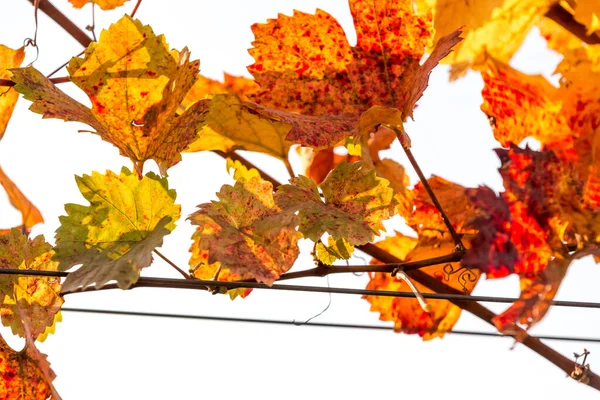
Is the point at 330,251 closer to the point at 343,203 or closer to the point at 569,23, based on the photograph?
the point at 343,203

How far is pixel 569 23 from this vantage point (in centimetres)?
51

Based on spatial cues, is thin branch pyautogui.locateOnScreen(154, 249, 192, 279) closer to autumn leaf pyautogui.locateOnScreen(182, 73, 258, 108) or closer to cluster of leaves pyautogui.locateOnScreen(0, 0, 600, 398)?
cluster of leaves pyautogui.locateOnScreen(0, 0, 600, 398)

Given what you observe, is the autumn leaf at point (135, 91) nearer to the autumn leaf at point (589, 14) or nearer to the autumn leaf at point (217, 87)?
the autumn leaf at point (217, 87)

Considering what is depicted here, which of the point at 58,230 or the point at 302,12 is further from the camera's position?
the point at 302,12

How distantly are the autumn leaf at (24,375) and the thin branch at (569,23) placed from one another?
1.23ft

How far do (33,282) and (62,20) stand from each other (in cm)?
17

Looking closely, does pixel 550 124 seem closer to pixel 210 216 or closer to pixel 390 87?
pixel 390 87

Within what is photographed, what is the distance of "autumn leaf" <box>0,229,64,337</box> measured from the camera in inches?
18.3

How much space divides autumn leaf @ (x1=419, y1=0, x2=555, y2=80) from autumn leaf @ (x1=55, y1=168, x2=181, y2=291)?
0.23 meters

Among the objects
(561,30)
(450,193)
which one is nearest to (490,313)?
(450,193)

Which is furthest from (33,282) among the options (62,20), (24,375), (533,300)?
(533,300)

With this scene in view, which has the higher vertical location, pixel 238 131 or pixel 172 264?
pixel 238 131

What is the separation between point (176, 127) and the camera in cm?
44

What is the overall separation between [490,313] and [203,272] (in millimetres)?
177
